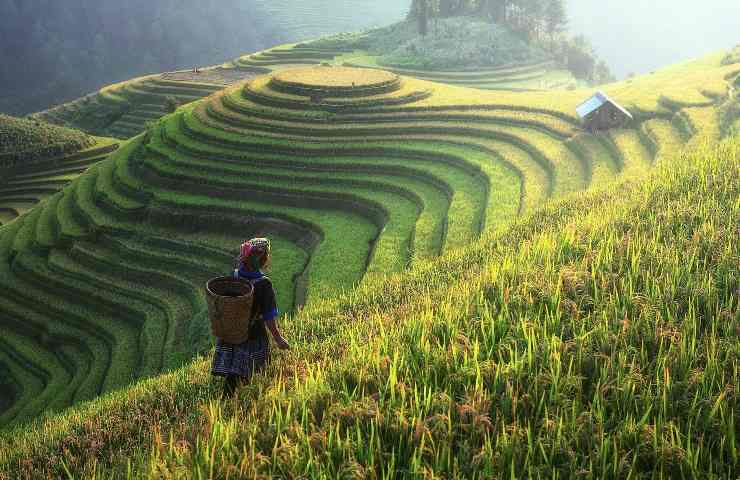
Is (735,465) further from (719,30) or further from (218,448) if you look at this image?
(719,30)

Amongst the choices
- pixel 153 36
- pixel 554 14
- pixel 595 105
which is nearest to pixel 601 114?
pixel 595 105

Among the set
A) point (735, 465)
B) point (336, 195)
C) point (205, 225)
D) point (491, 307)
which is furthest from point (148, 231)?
point (735, 465)

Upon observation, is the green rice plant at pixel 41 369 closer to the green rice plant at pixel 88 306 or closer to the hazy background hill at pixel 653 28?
the green rice plant at pixel 88 306

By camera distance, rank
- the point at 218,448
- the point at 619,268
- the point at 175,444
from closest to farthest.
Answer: the point at 218,448
the point at 175,444
the point at 619,268

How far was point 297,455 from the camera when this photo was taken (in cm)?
371

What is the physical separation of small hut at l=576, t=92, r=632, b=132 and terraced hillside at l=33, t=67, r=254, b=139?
34712 mm

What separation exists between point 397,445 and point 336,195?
61.5ft

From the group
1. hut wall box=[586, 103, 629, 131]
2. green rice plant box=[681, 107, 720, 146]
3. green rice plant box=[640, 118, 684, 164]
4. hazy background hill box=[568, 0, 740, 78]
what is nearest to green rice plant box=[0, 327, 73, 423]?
green rice plant box=[640, 118, 684, 164]

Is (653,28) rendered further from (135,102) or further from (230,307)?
(230,307)

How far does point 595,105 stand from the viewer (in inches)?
894

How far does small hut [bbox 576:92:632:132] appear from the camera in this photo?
22703 millimetres

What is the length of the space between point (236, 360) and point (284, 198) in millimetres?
17609

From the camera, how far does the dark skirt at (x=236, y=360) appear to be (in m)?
5.67

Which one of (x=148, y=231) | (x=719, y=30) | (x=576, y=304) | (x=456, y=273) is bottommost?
(x=148, y=231)
